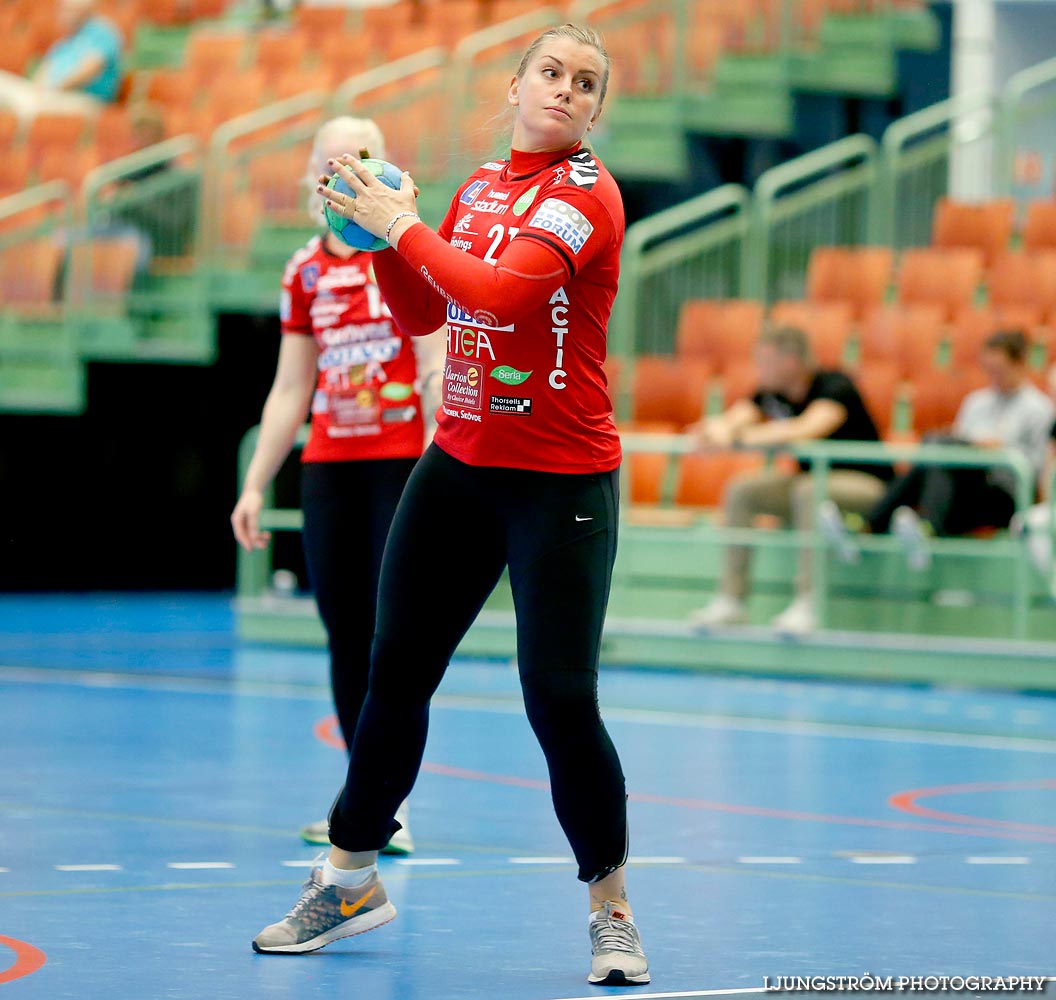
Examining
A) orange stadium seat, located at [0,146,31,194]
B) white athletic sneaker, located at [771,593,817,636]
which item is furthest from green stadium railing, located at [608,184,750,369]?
orange stadium seat, located at [0,146,31,194]

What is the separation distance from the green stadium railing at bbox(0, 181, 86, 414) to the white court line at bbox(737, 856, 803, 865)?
992 centimetres

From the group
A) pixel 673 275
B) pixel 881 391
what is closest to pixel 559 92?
pixel 881 391

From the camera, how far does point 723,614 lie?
36.9 ft

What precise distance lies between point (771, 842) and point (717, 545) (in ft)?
19.0

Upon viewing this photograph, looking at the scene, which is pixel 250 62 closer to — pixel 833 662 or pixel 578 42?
pixel 833 662

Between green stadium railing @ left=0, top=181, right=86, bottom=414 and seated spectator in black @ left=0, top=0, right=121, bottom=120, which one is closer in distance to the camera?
green stadium railing @ left=0, top=181, right=86, bottom=414

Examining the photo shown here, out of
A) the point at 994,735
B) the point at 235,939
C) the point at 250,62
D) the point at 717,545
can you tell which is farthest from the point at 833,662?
the point at 250,62

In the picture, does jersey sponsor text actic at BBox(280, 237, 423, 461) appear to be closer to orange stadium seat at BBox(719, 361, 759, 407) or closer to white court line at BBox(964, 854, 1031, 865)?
white court line at BBox(964, 854, 1031, 865)

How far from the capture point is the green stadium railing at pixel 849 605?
10625mm

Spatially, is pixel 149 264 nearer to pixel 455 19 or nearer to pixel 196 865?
pixel 455 19

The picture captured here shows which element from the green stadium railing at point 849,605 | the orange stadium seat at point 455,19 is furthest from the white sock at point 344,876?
the orange stadium seat at point 455,19

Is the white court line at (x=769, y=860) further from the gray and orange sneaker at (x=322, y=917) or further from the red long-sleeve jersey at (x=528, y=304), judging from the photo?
the red long-sleeve jersey at (x=528, y=304)

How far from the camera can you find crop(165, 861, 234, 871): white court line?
17.5ft

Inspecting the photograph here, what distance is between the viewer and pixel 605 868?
422cm
